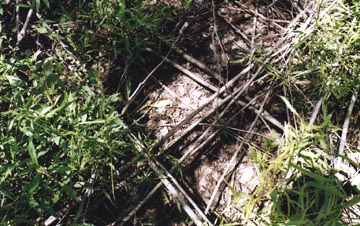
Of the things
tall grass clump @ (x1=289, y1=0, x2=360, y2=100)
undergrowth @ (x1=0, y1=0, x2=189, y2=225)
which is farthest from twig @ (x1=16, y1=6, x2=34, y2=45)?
tall grass clump @ (x1=289, y1=0, x2=360, y2=100)

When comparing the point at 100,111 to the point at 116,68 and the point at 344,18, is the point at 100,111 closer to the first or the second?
the point at 116,68

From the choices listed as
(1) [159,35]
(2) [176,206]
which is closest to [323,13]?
(1) [159,35]

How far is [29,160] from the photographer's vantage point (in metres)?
1.75

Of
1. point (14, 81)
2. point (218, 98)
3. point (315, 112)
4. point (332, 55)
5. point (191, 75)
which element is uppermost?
Result: point (14, 81)

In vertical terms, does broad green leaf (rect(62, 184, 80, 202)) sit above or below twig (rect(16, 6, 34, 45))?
below

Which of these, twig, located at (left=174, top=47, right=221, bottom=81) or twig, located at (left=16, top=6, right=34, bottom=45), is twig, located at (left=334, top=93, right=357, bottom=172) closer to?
twig, located at (left=174, top=47, right=221, bottom=81)

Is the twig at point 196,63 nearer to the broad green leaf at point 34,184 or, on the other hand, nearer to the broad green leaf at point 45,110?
the broad green leaf at point 45,110

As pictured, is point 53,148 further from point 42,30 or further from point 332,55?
point 332,55

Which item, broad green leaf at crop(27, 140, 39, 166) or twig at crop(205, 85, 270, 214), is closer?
broad green leaf at crop(27, 140, 39, 166)

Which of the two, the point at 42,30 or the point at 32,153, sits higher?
the point at 42,30

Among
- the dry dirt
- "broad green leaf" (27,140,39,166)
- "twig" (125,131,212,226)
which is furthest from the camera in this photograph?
the dry dirt

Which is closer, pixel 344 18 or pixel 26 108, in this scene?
pixel 26 108

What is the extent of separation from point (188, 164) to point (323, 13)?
109 centimetres

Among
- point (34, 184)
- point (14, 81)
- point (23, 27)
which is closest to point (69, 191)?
point (34, 184)
